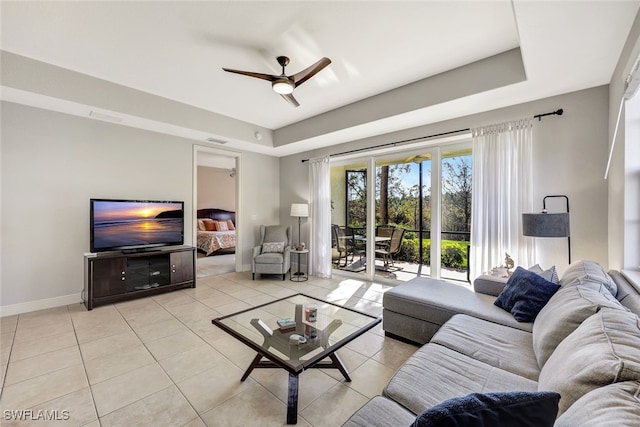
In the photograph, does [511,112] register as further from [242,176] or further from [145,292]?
[145,292]

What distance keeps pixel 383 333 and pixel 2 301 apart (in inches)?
172

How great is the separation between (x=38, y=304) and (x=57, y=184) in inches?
59.7

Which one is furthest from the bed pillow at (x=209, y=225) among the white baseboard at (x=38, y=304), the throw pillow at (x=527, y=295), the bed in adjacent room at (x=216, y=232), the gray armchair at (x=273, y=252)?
the throw pillow at (x=527, y=295)

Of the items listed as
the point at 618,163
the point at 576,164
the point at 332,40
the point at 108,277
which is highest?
the point at 332,40

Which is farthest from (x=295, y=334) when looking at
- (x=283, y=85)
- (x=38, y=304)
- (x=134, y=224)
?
(x=38, y=304)

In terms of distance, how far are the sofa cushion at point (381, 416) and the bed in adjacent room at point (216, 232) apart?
6.49 metres

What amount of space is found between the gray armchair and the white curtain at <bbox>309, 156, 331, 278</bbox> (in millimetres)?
513

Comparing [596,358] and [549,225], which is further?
[549,225]

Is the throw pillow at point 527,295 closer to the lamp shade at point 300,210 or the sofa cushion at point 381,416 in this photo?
the sofa cushion at point 381,416

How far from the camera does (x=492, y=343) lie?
5.58ft

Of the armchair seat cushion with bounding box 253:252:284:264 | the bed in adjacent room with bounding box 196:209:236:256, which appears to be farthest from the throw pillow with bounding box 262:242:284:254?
the bed in adjacent room with bounding box 196:209:236:256

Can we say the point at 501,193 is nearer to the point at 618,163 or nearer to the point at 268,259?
the point at 618,163

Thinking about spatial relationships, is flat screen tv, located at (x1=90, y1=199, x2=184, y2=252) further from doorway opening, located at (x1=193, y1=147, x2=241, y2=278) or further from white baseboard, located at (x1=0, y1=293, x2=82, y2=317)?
doorway opening, located at (x1=193, y1=147, x2=241, y2=278)

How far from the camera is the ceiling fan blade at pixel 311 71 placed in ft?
7.35
